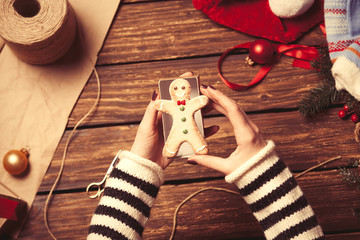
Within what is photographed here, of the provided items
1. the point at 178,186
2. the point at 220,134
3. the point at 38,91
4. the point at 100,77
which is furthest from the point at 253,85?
the point at 38,91

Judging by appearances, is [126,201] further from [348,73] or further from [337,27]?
[337,27]

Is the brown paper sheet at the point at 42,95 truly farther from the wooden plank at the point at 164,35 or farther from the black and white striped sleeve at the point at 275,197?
the black and white striped sleeve at the point at 275,197

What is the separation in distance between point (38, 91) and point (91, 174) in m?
0.33

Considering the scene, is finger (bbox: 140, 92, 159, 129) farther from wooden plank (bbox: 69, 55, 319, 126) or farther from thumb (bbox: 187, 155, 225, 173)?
wooden plank (bbox: 69, 55, 319, 126)

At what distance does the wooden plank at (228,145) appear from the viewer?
98 cm

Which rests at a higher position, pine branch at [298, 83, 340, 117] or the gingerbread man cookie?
the gingerbread man cookie

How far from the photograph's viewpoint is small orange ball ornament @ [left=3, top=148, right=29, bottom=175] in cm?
96

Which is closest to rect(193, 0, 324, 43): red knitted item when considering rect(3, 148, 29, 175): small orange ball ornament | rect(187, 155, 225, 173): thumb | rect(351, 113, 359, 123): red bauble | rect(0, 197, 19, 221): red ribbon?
rect(351, 113, 359, 123): red bauble

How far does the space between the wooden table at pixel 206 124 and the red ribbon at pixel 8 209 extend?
0.23ft

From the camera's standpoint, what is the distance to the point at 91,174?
100 centimetres

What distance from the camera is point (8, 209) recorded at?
0.93m

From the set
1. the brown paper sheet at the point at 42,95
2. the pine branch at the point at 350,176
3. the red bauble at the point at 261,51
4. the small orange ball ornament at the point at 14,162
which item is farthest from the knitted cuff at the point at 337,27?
the small orange ball ornament at the point at 14,162

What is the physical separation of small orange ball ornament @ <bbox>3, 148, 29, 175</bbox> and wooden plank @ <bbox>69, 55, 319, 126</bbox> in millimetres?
179

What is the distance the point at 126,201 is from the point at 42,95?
57 centimetres
